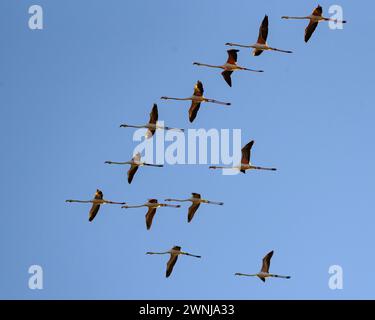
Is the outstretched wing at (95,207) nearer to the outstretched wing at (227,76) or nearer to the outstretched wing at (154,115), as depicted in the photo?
the outstretched wing at (154,115)

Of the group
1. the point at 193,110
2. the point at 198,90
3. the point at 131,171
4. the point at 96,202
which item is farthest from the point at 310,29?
the point at 96,202

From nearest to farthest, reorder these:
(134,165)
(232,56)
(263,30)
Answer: (263,30), (232,56), (134,165)

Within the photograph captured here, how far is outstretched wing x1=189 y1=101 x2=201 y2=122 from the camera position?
60750 mm

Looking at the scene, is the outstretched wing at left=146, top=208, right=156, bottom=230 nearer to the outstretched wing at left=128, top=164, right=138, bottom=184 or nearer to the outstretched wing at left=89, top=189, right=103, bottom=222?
the outstretched wing at left=128, top=164, right=138, bottom=184

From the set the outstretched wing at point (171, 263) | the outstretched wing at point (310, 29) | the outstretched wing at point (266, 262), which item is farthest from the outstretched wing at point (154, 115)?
the outstretched wing at point (266, 262)

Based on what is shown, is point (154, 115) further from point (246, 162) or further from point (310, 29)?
point (310, 29)

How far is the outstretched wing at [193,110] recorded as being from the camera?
199 ft

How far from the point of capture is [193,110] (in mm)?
60781
